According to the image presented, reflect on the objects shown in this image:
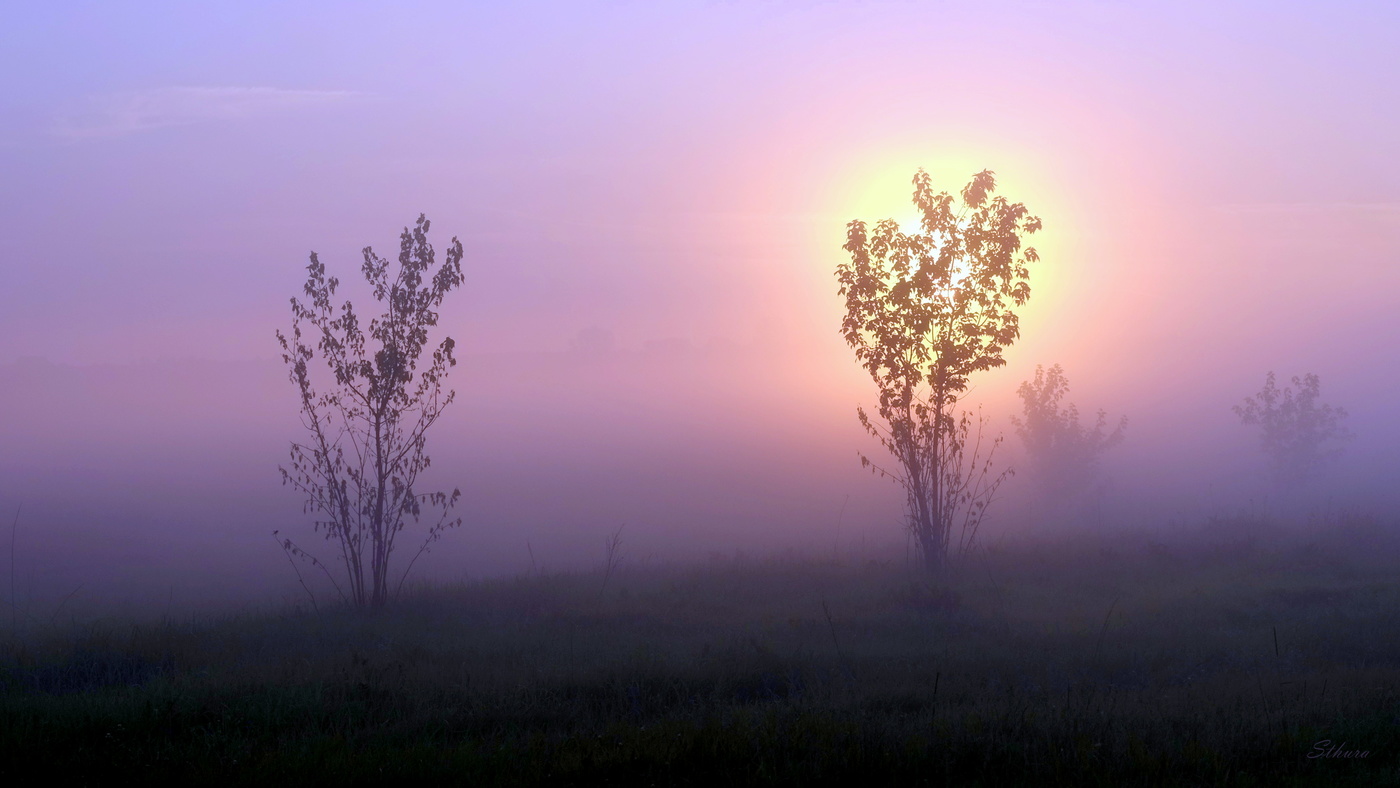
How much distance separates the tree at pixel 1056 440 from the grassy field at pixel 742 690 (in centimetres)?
4653

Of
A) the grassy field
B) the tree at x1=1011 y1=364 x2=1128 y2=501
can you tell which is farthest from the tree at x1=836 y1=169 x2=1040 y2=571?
the tree at x1=1011 y1=364 x2=1128 y2=501

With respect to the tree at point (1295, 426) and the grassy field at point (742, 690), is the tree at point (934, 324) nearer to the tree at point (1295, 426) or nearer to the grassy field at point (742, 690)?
the grassy field at point (742, 690)

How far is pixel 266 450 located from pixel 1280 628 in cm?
11252

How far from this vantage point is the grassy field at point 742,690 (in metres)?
6.57

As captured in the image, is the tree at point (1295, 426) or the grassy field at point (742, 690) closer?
the grassy field at point (742, 690)

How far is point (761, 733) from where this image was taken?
22.9 ft

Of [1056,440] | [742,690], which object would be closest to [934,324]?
[742,690]

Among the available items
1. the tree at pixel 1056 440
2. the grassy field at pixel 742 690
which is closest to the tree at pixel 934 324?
the grassy field at pixel 742 690

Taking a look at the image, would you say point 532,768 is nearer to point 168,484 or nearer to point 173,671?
point 173,671

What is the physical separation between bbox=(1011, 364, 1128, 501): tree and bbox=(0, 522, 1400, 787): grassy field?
46.5 meters

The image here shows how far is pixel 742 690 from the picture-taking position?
31.0 feet

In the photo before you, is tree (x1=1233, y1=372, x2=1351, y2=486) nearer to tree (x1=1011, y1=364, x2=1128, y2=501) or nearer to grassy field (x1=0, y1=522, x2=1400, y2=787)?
tree (x1=1011, y1=364, x2=1128, y2=501)

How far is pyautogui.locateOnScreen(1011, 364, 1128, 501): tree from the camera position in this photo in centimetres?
6294

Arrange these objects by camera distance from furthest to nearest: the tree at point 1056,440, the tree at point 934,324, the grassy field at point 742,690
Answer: the tree at point 1056,440, the tree at point 934,324, the grassy field at point 742,690
